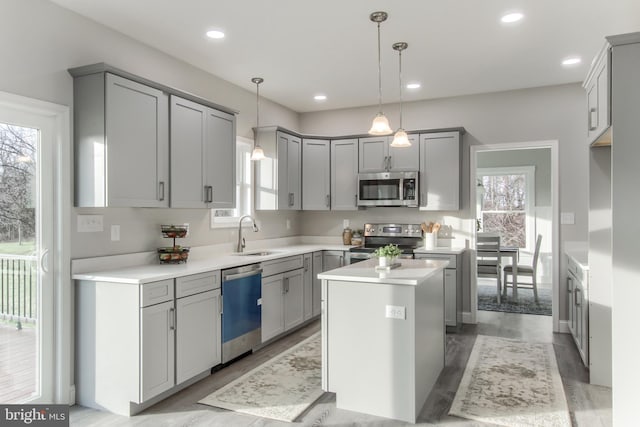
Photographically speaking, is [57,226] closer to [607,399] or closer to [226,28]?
[226,28]

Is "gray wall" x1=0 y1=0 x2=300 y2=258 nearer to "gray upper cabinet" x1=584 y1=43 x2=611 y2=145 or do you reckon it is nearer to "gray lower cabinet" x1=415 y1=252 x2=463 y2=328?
"gray lower cabinet" x1=415 y1=252 x2=463 y2=328

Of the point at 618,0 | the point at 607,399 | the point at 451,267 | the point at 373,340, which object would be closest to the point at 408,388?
the point at 373,340

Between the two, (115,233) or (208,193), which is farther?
(208,193)

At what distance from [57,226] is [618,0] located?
4019 millimetres

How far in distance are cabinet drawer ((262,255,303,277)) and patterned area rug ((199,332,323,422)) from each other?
0.79 m

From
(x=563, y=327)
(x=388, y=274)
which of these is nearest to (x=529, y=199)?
(x=563, y=327)

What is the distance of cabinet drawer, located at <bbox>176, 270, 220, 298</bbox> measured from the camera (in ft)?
10.3

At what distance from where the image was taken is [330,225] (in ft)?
20.1

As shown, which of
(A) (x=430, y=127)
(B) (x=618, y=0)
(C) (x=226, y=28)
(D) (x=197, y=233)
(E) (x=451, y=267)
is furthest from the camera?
(A) (x=430, y=127)

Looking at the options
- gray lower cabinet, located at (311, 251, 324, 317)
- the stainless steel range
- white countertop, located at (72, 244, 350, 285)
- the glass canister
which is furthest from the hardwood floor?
the glass canister

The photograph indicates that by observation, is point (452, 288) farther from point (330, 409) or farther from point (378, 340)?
point (330, 409)

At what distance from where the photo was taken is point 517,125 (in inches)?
201

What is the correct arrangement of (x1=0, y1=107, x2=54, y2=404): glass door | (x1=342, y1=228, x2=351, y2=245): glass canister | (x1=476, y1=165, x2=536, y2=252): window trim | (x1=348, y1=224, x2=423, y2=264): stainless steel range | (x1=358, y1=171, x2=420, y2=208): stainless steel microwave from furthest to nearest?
(x1=476, y1=165, x2=536, y2=252): window trim < (x1=342, y1=228, x2=351, y2=245): glass canister < (x1=348, y1=224, x2=423, y2=264): stainless steel range < (x1=358, y1=171, x2=420, y2=208): stainless steel microwave < (x1=0, y1=107, x2=54, y2=404): glass door

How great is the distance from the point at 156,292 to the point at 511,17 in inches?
123
